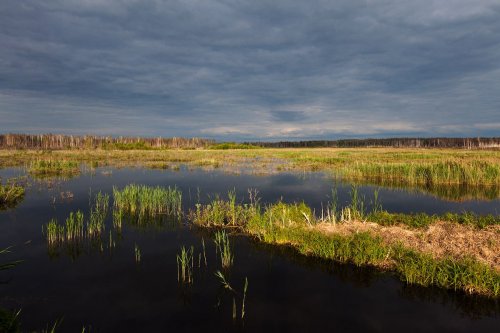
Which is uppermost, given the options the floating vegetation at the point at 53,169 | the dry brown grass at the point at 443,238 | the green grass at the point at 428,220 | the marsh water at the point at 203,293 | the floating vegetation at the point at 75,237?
the floating vegetation at the point at 53,169

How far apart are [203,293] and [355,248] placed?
4.81m

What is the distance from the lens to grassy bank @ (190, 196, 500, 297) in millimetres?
8109

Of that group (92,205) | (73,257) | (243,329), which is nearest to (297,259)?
(243,329)

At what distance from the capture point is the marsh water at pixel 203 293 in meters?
7.12

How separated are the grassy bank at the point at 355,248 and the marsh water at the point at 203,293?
35cm

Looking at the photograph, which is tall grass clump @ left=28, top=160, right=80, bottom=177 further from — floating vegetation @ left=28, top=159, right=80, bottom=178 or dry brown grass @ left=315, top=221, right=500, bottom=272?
dry brown grass @ left=315, top=221, right=500, bottom=272

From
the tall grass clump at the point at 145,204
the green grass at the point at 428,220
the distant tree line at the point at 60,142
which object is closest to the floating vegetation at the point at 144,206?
the tall grass clump at the point at 145,204

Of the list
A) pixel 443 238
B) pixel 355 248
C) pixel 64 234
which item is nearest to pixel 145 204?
pixel 64 234

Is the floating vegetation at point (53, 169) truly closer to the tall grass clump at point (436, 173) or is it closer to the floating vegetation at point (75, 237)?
the floating vegetation at point (75, 237)

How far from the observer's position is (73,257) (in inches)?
412

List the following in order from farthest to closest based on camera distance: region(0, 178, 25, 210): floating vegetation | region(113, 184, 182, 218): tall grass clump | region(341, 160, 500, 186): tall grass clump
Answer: region(341, 160, 500, 186): tall grass clump, region(0, 178, 25, 210): floating vegetation, region(113, 184, 182, 218): tall grass clump

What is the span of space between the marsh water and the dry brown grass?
1.68 m

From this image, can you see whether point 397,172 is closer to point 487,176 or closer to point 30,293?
point 487,176

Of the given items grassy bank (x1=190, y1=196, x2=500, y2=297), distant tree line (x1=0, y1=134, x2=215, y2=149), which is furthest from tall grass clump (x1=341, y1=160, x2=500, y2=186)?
distant tree line (x1=0, y1=134, x2=215, y2=149)
